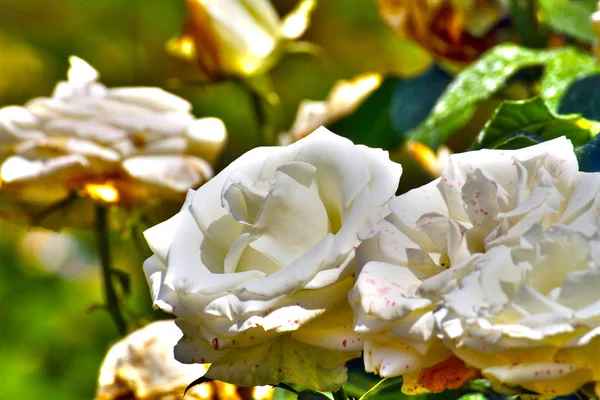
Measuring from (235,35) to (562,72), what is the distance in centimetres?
23

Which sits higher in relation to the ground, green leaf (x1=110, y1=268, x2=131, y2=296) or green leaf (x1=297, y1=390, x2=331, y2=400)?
green leaf (x1=297, y1=390, x2=331, y2=400)

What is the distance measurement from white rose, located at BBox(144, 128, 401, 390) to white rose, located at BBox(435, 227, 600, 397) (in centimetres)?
4

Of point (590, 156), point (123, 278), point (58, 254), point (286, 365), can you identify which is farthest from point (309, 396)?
point (58, 254)

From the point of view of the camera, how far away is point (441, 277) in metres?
0.21

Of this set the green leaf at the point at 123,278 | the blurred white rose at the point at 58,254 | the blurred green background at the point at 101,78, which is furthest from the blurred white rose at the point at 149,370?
the blurred white rose at the point at 58,254

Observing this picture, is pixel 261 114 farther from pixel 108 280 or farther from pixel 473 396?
pixel 473 396

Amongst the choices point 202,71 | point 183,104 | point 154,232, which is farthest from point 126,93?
point 154,232

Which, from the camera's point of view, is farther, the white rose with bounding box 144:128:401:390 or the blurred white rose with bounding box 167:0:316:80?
the blurred white rose with bounding box 167:0:316:80

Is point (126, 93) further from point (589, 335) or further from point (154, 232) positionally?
point (589, 335)

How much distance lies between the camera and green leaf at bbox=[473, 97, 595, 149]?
0.32 meters

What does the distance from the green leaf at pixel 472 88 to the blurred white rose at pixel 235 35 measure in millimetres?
156

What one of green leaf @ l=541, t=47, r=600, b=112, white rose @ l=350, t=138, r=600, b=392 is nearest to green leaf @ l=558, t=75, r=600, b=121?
green leaf @ l=541, t=47, r=600, b=112

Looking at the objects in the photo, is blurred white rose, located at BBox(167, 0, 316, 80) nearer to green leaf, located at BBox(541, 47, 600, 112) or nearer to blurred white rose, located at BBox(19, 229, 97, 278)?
green leaf, located at BBox(541, 47, 600, 112)

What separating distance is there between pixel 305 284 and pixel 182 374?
17 cm
